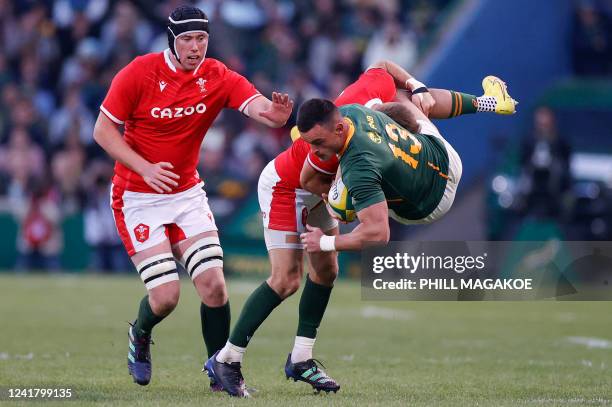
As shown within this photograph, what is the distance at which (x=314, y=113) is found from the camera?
7.86 metres

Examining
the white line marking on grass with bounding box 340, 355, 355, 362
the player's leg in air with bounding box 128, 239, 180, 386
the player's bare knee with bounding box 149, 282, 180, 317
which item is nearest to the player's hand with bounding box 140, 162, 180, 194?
the player's leg in air with bounding box 128, 239, 180, 386

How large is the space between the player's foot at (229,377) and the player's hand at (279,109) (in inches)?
68.6

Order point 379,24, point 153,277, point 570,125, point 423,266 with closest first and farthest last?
point 153,277, point 423,266, point 570,125, point 379,24

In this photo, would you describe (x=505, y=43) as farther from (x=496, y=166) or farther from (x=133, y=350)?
(x=133, y=350)

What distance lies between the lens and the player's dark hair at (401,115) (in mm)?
8656

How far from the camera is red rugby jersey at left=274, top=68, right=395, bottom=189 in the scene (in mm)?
8875

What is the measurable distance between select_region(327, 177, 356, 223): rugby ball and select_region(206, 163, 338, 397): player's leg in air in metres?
0.64

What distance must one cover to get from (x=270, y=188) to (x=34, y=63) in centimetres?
1517

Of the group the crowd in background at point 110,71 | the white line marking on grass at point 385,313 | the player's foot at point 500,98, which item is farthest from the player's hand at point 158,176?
the crowd in background at point 110,71

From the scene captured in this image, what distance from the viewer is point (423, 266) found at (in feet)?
42.8

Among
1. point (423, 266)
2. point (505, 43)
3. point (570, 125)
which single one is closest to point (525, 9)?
point (505, 43)

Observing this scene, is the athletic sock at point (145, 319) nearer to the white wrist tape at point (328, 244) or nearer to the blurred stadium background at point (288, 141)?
the white wrist tape at point (328, 244)

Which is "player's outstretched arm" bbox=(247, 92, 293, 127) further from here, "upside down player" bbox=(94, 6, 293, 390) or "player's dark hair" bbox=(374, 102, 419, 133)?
"player's dark hair" bbox=(374, 102, 419, 133)

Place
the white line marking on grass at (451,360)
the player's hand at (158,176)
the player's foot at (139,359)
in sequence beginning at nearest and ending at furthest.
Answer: the player's hand at (158,176) < the player's foot at (139,359) < the white line marking on grass at (451,360)
